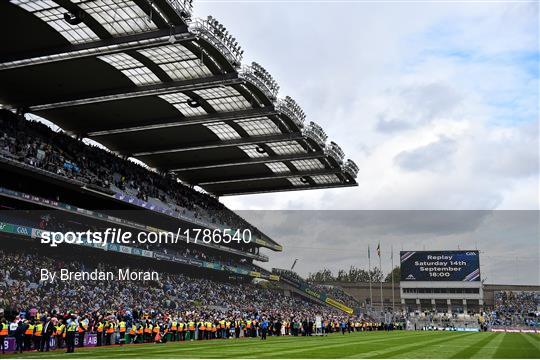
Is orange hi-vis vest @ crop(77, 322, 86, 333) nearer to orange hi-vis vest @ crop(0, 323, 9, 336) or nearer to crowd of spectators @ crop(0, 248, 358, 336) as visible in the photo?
crowd of spectators @ crop(0, 248, 358, 336)

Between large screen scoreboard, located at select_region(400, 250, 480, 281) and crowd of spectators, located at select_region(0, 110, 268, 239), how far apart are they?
31975mm

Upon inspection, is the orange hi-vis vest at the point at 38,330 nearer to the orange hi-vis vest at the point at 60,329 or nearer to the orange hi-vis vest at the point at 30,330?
the orange hi-vis vest at the point at 30,330

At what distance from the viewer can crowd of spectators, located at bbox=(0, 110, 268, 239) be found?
37.2 m

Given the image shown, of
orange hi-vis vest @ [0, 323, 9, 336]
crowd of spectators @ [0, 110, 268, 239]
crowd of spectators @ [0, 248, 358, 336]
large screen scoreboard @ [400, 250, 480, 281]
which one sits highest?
crowd of spectators @ [0, 110, 268, 239]

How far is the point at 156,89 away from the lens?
38.5 metres

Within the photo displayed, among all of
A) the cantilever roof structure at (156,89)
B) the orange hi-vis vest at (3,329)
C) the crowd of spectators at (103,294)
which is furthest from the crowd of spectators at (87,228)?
the orange hi-vis vest at (3,329)

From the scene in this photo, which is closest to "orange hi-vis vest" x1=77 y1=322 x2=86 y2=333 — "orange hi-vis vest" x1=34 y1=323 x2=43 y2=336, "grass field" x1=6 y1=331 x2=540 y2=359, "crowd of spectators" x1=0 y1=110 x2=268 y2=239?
"grass field" x1=6 y1=331 x2=540 y2=359

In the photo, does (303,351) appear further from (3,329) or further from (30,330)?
(3,329)

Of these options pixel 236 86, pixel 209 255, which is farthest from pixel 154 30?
pixel 209 255

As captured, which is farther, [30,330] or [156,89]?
[156,89]

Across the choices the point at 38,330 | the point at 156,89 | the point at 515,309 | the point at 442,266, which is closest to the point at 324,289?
the point at 442,266

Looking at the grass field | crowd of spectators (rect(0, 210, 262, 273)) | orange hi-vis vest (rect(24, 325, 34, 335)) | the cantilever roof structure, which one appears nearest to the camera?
the grass field

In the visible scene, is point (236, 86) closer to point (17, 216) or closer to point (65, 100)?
point (65, 100)

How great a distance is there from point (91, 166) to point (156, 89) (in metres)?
10.8
